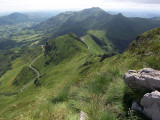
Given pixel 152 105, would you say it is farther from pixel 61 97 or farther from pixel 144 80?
pixel 61 97

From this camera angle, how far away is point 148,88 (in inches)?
296

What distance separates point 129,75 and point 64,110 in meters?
4.74

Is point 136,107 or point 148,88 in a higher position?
point 148,88

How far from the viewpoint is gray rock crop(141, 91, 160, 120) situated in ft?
20.5

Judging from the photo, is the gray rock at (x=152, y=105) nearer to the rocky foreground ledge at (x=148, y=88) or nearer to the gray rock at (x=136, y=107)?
the rocky foreground ledge at (x=148, y=88)

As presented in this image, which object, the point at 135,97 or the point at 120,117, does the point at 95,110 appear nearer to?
the point at 120,117

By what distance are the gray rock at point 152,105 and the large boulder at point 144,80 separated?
2.81 ft

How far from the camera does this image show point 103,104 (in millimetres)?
7965

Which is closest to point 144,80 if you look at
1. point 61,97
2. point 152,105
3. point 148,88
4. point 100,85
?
point 148,88

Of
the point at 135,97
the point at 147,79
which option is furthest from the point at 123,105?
the point at 147,79

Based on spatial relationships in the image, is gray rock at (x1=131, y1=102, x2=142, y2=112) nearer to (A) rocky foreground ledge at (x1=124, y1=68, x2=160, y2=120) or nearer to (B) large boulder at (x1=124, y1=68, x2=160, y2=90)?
(A) rocky foreground ledge at (x1=124, y1=68, x2=160, y2=120)

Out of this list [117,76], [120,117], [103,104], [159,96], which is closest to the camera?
[159,96]

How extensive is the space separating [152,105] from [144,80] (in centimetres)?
158

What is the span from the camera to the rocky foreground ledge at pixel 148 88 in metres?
6.33
